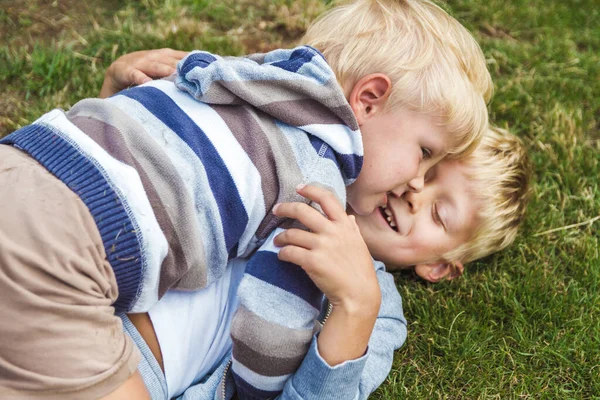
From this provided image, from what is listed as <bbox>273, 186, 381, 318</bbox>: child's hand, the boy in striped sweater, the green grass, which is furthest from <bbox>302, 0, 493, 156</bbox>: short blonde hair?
the green grass

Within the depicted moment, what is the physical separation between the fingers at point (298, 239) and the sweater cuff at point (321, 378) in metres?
0.29

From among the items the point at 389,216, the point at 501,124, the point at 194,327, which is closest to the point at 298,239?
the point at 194,327

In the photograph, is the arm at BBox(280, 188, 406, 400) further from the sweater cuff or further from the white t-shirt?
the white t-shirt

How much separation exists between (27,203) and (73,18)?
7.41 feet

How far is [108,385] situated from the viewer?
1716 millimetres

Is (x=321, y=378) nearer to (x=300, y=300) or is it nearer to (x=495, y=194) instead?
(x=300, y=300)

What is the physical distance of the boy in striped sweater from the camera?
168 cm

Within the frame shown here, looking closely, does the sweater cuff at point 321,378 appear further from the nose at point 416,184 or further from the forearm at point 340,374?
the nose at point 416,184

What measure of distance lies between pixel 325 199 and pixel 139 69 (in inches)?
47.8

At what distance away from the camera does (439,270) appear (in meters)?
2.86

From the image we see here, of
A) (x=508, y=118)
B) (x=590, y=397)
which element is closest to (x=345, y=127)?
(x=590, y=397)

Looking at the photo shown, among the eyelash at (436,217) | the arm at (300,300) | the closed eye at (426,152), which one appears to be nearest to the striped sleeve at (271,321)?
the arm at (300,300)

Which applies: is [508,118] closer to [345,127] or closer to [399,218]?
[399,218]

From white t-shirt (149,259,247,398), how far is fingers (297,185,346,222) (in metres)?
0.46
